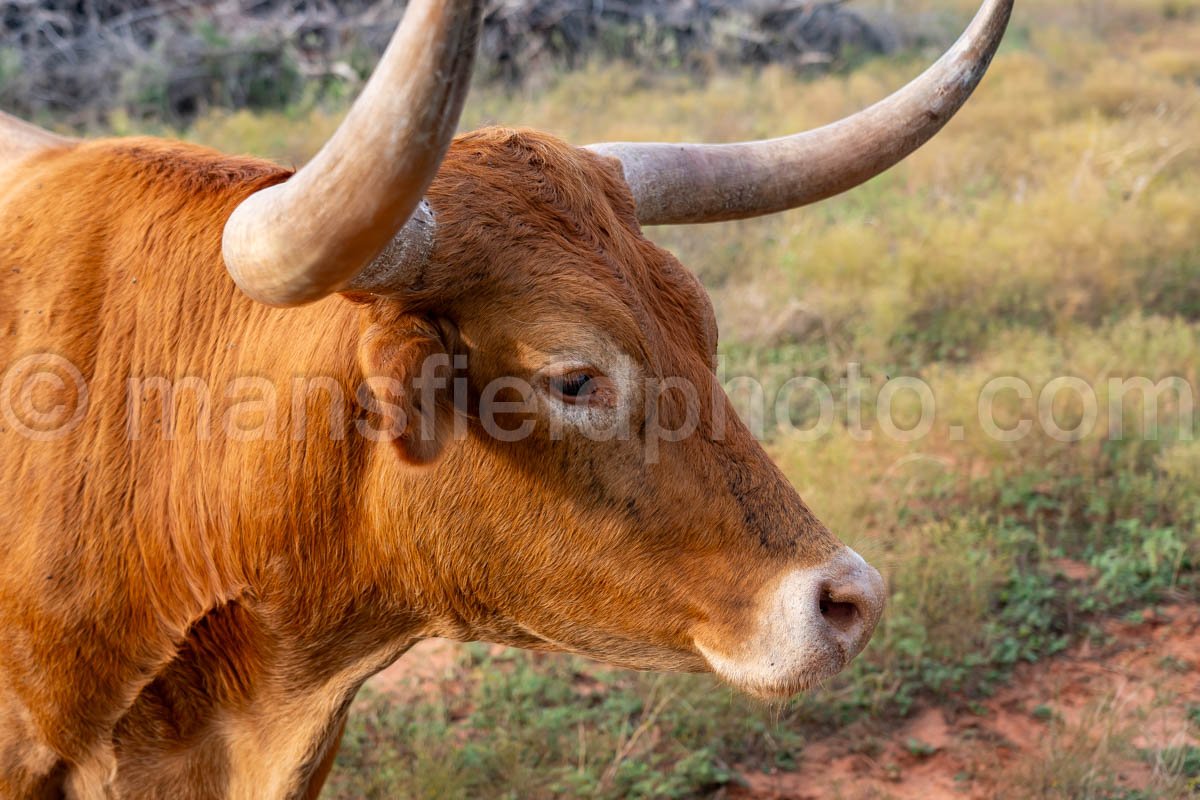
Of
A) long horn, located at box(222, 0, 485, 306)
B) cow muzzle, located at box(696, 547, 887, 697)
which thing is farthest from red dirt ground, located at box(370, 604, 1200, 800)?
long horn, located at box(222, 0, 485, 306)

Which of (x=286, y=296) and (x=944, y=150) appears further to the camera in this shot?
(x=944, y=150)

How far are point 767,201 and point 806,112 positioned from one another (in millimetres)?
7354

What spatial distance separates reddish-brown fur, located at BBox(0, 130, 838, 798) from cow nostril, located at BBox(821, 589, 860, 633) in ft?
0.30

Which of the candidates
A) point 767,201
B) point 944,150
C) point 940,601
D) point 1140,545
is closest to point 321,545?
point 767,201

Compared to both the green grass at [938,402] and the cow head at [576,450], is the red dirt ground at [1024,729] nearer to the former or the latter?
the green grass at [938,402]

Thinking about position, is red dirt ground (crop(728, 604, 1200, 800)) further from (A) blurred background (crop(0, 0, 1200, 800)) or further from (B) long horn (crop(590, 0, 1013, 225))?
(B) long horn (crop(590, 0, 1013, 225))

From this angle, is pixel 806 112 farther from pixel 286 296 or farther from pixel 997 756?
pixel 286 296

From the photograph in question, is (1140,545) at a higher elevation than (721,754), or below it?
higher

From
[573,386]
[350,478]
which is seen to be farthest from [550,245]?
[350,478]

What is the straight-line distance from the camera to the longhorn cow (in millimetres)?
2408

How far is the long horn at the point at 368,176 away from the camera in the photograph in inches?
66.1

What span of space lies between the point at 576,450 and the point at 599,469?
0.06m

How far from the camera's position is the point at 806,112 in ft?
33.3

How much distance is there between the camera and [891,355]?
22.1 ft
